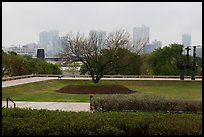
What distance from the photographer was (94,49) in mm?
32094

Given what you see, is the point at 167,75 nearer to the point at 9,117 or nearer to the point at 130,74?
the point at 130,74

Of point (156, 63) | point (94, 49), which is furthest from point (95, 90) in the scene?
point (156, 63)

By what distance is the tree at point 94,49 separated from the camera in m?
30.6

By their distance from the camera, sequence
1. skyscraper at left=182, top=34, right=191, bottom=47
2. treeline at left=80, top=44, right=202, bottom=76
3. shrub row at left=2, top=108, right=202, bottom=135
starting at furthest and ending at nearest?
1. skyscraper at left=182, top=34, right=191, bottom=47
2. treeline at left=80, top=44, right=202, bottom=76
3. shrub row at left=2, top=108, right=202, bottom=135

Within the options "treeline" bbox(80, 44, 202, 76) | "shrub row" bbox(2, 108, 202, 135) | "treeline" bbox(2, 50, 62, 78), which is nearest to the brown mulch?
"treeline" bbox(80, 44, 202, 76)

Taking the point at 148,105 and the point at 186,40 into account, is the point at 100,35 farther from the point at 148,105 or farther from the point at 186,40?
the point at 148,105

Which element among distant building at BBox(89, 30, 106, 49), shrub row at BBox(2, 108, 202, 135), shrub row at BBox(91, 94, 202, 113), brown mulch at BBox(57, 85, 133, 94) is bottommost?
brown mulch at BBox(57, 85, 133, 94)

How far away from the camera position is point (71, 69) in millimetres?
49031

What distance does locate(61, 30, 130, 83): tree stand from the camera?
3064cm

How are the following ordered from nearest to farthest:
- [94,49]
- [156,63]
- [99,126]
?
[99,126] < [94,49] < [156,63]

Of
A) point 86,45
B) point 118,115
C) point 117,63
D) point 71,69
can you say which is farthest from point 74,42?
point 118,115

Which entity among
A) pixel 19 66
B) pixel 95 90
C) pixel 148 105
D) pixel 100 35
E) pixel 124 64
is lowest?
pixel 95 90

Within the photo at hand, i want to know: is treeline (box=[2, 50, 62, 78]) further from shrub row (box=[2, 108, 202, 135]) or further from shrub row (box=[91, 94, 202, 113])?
shrub row (box=[2, 108, 202, 135])

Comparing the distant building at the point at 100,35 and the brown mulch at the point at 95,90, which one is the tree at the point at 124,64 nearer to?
the distant building at the point at 100,35
